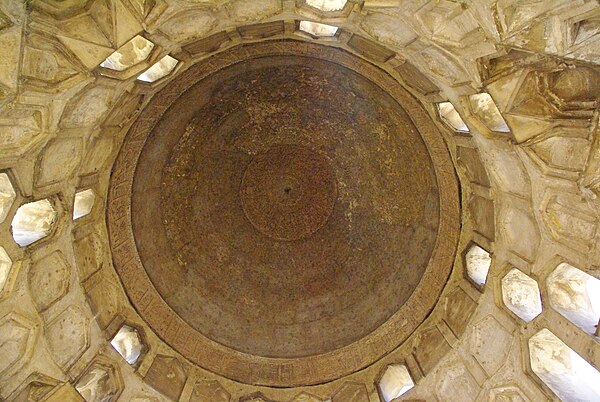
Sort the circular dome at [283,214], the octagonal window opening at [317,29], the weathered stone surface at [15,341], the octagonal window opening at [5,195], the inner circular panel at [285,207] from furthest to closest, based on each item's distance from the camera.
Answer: the inner circular panel at [285,207]
the circular dome at [283,214]
the octagonal window opening at [317,29]
the weathered stone surface at [15,341]
the octagonal window opening at [5,195]

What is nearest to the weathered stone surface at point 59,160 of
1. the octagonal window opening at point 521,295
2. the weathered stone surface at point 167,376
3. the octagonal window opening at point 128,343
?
the octagonal window opening at point 128,343

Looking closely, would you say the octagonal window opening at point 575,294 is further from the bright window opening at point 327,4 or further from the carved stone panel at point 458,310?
the bright window opening at point 327,4

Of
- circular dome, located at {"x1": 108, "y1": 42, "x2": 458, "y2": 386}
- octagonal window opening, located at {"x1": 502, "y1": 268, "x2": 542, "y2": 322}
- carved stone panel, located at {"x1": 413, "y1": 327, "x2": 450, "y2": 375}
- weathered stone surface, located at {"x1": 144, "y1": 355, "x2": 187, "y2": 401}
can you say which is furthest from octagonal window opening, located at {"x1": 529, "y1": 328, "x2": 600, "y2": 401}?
weathered stone surface, located at {"x1": 144, "y1": 355, "x2": 187, "y2": 401}

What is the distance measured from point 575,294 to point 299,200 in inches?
222

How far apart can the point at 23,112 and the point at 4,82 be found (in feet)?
1.92

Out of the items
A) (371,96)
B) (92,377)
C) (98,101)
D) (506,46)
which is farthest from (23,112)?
(371,96)

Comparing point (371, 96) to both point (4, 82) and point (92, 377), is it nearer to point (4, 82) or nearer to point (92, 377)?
point (4, 82)

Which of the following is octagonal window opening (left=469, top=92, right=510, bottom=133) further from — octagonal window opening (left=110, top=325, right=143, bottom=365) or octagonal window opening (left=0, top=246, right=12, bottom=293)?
octagonal window opening (left=110, top=325, right=143, bottom=365)

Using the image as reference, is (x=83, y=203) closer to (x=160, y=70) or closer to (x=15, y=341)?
(x=15, y=341)

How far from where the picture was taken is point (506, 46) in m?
5.30

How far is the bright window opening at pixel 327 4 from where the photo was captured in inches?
245

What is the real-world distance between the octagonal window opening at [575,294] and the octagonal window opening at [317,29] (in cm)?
457

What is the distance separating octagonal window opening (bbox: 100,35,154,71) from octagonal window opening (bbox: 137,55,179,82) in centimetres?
121

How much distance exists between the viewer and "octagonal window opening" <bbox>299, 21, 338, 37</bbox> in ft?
24.5
